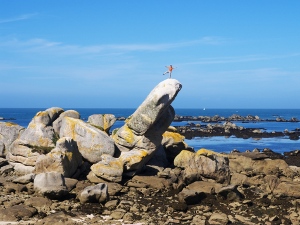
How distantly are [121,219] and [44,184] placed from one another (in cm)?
506

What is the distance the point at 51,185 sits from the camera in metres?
21.6

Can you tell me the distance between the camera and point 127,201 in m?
21.6

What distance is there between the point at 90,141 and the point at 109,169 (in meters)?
3.21

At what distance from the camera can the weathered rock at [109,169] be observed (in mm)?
25016

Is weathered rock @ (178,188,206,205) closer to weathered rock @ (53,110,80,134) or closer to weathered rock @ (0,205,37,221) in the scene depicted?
weathered rock @ (0,205,37,221)

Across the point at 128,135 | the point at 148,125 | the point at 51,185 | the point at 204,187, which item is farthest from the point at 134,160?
the point at 51,185

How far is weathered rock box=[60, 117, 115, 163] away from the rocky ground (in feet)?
7.73

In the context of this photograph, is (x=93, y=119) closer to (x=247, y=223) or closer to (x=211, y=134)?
(x=247, y=223)

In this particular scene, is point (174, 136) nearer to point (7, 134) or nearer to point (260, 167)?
point (260, 167)

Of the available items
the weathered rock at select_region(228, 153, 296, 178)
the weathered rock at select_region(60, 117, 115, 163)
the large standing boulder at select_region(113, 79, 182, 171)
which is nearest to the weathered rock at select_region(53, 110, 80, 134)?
the weathered rock at select_region(60, 117, 115, 163)

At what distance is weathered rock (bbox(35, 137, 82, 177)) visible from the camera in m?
24.7

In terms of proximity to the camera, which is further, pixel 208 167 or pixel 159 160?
pixel 159 160

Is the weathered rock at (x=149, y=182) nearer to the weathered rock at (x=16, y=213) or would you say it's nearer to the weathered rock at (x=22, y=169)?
the weathered rock at (x=22, y=169)

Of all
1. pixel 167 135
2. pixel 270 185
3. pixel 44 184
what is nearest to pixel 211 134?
pixel 167 135
